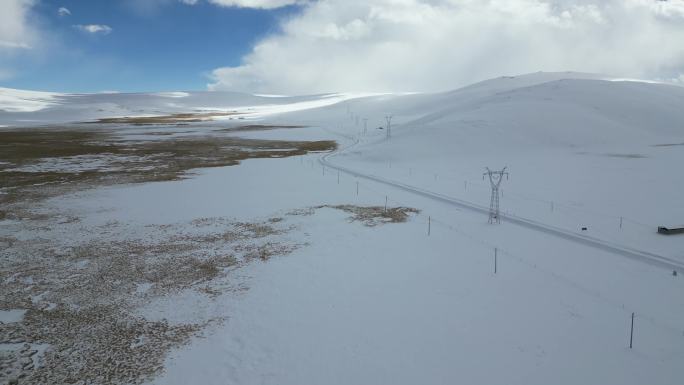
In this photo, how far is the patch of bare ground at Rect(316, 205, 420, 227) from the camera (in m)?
23.6

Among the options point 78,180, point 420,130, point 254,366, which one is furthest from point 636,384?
point 420,130

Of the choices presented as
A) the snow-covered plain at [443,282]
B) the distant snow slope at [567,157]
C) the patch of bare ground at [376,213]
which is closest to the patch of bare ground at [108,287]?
the snow-covered plain at [443,282]

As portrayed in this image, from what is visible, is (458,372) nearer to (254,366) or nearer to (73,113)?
(254,366)

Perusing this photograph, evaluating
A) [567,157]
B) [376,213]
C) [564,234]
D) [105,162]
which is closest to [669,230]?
[564,234]

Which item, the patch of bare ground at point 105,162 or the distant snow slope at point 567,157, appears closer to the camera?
the distant snow slope at point 567,157

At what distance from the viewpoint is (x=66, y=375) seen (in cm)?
1006

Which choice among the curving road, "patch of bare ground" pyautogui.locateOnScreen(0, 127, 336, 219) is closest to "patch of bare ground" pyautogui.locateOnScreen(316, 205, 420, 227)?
the curving road

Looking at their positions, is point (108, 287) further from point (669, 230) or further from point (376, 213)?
point (669, 230)

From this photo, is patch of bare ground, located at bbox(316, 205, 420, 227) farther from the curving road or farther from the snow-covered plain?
the curving road

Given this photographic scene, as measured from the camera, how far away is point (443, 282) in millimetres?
Result: 15250

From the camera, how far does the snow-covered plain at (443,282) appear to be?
10523 mm

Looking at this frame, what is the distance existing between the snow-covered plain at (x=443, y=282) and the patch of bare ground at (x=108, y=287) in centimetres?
79

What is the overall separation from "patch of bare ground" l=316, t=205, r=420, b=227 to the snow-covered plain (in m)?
1.00

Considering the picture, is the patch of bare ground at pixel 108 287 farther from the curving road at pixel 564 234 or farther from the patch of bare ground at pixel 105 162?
the curving road at pixel 564 234
